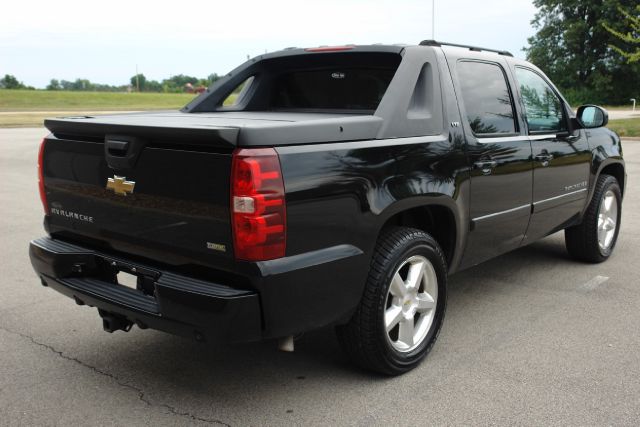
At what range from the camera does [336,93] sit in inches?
173

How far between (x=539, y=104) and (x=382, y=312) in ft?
7.90

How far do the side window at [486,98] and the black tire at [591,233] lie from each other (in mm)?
1629

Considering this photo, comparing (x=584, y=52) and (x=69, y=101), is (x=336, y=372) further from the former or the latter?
(x=584, y=52)

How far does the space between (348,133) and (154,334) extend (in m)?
1.99

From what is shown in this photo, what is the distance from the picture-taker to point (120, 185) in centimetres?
311

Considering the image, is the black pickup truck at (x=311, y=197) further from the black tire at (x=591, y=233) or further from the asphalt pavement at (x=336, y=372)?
the black tire at (x=591, y=233)

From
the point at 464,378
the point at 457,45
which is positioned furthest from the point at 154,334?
the point at 457,45

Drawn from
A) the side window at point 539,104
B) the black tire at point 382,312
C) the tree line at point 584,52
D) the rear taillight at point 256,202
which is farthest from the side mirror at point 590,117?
the tree line at point 584,52

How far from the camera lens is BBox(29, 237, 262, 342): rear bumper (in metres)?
2.71

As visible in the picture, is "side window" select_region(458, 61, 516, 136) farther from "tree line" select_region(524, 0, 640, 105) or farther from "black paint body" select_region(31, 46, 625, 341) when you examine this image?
"tree line" select_region(524, 0, 640, 105)

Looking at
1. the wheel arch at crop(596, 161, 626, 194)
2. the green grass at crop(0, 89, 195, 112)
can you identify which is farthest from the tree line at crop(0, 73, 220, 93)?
the wheel arch at crop(596, 161, 626, 194)

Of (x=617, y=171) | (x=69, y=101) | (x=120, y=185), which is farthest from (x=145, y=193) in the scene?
(x=69, y=101)

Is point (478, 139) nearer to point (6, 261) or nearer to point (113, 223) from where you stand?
point (113, 223)

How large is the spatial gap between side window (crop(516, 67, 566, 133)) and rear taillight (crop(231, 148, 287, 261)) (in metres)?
2.54
